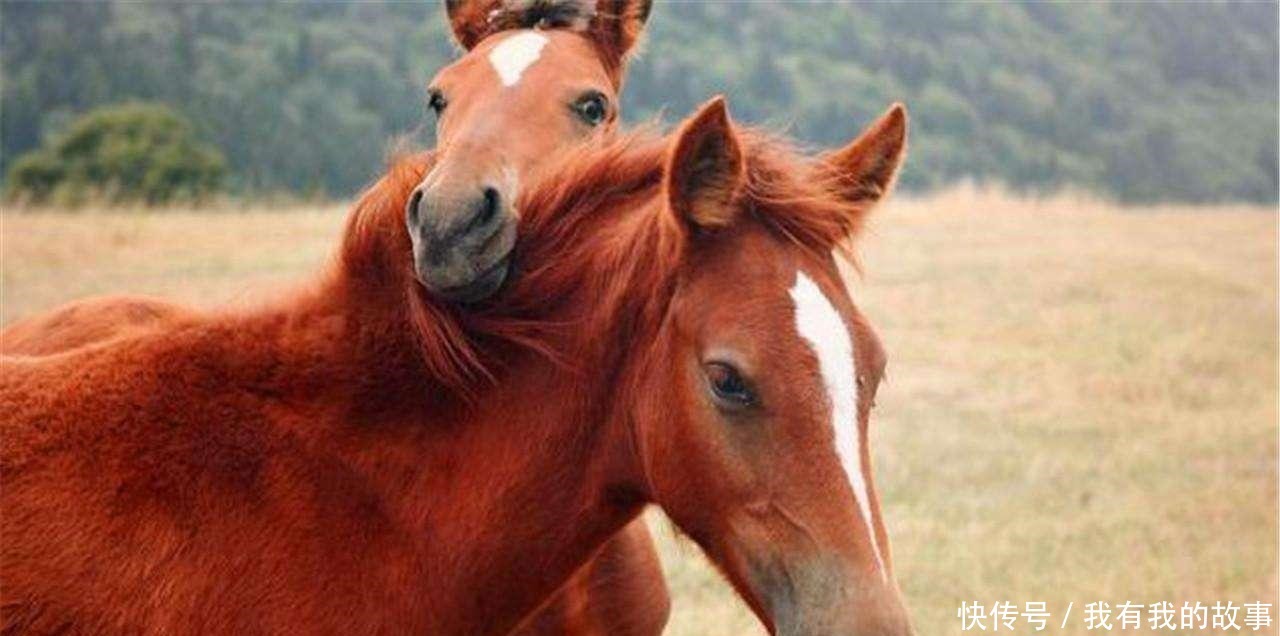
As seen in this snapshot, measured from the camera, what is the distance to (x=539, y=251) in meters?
3.53

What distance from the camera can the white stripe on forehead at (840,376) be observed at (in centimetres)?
308

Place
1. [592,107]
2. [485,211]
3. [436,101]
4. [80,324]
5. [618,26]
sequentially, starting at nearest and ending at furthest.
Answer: [485,211] < [80,324] < [592,107] < [436,101] < [618,26]

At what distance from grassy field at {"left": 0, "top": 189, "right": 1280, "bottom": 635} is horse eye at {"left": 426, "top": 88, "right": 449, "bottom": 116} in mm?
1436

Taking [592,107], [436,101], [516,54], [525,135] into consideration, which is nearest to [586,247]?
[525,135]

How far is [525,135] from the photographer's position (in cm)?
525

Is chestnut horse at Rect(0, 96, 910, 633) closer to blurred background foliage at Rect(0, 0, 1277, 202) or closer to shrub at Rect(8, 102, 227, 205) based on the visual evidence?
shrub at Rect(8, 102, 227, 205)

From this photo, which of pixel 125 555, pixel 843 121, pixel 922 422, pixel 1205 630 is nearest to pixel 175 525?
pixel 125 555

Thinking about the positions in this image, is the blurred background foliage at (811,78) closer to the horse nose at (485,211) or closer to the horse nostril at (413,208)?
the horse nose at (485,211)

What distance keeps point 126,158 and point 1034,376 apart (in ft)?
59.2

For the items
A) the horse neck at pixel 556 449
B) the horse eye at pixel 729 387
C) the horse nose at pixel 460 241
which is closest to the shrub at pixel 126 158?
the horse nose at pixel 460 241

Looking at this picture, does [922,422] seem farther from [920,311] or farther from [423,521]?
[423,521]

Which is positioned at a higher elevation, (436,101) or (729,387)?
(729,387)

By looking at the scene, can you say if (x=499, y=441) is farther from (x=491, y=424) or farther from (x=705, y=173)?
(x=705, y=173)

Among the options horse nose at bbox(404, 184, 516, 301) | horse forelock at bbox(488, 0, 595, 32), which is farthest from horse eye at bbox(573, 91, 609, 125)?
horse nose at bbox(404, 184, 516, 301)
